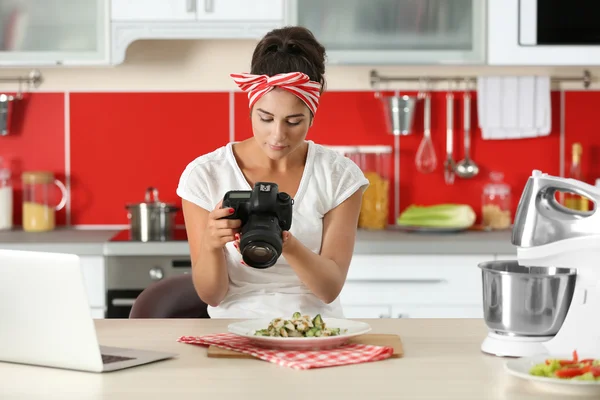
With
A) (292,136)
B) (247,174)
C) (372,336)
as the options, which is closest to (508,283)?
(372,336)

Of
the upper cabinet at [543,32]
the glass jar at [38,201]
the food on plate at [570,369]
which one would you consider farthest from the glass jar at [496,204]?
the food on plate at [570,369]

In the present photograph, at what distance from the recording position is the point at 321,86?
2.05 m

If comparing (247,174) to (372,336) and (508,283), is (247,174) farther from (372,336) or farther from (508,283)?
(508,283)

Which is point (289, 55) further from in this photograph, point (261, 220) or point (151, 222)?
point (151, 222)

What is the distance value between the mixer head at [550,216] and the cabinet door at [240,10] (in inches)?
75.1

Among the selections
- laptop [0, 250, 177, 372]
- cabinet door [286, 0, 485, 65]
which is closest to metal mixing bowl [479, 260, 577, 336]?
laptop [0, 250, 177, 372]

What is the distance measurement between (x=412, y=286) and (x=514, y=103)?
897mm

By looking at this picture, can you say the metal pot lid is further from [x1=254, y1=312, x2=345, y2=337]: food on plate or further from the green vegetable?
[x1=254, y1=312, x2=345, y2=337]: food on plate

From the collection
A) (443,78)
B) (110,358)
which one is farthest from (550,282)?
(443,78)

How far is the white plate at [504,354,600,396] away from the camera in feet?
4.08

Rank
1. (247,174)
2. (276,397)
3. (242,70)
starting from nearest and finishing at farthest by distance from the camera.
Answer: (276,397)
(247,174)
(242,70)

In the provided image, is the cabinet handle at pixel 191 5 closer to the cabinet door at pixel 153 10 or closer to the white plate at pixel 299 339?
the cabinet door at pixel 153 10

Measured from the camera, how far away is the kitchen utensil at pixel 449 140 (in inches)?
139

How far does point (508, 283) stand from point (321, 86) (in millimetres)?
756
